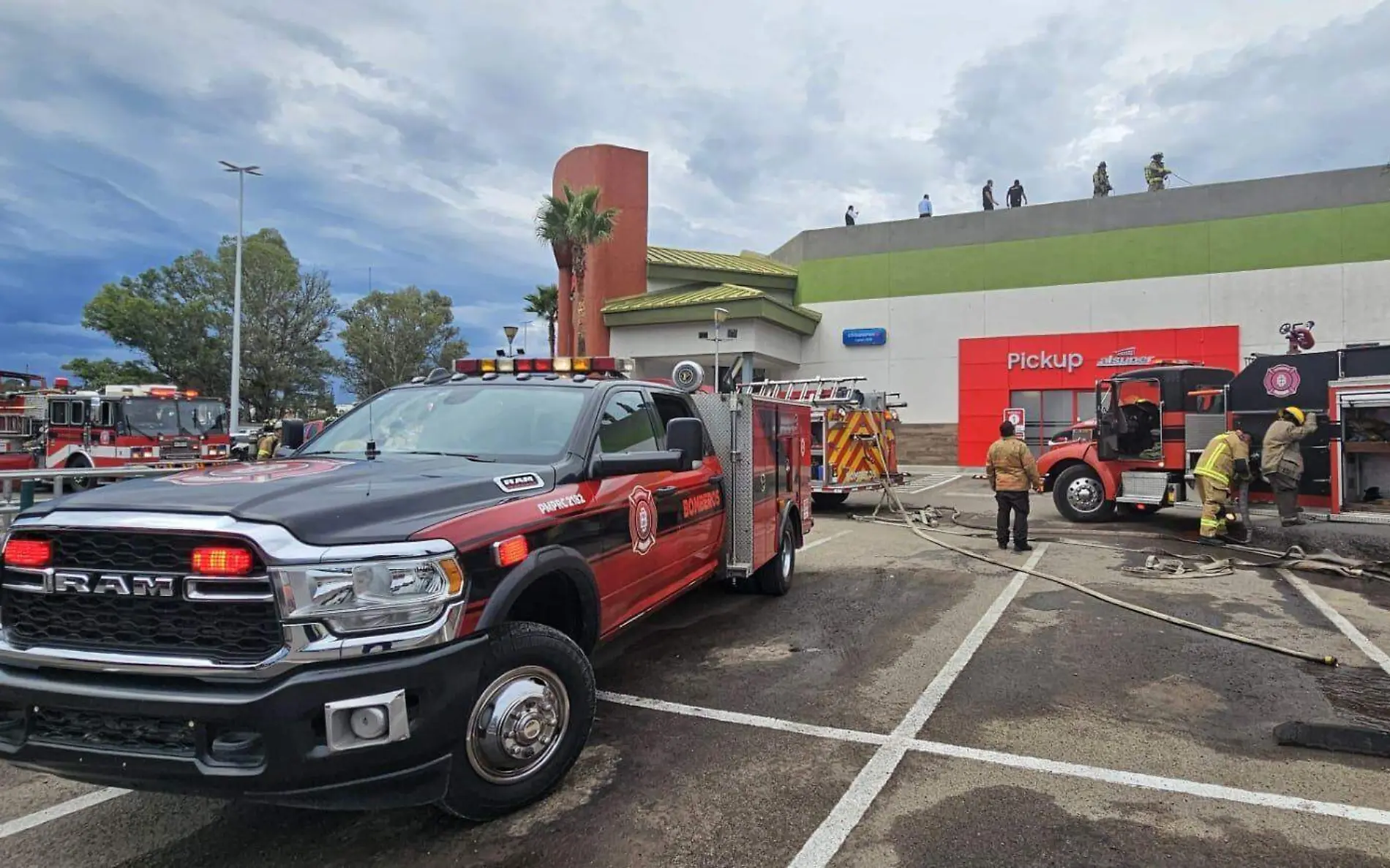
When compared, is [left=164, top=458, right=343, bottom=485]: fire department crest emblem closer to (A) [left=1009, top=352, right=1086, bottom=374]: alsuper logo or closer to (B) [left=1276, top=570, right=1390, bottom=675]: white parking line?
(B) [left=1276, top=570, right=1390, bottom=675]: white parking line

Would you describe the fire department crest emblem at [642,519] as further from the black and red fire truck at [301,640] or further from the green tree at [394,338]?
the green tree at [394,338]

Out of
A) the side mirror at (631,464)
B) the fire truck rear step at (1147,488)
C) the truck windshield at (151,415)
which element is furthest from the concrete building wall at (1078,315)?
the side mirror at (631,464)

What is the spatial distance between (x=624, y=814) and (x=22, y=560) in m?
2.44

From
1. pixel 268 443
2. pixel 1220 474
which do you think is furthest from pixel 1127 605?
pixel 268 443

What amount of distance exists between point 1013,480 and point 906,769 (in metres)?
7.00

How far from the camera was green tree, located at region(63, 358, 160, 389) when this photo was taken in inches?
1715

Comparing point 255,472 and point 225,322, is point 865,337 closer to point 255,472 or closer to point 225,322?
point 255,472

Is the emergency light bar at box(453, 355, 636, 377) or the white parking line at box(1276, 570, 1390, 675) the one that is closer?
the emergency light bar at box(453, 355, 636, 377)

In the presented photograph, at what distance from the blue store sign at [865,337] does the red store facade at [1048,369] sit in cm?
274

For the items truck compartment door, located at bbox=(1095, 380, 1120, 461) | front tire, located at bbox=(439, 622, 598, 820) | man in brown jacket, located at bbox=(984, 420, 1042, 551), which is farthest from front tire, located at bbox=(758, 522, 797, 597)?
truck compartment door, located at bbox=(1095, 380, 1120, 461)

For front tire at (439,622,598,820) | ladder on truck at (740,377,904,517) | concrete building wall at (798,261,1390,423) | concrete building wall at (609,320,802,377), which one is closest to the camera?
front tire at (439,622,598,820)

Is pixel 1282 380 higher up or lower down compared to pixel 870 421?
higher up

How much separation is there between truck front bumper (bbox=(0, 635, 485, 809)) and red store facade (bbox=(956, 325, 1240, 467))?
85.7 feet

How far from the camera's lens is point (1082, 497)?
13.0m
